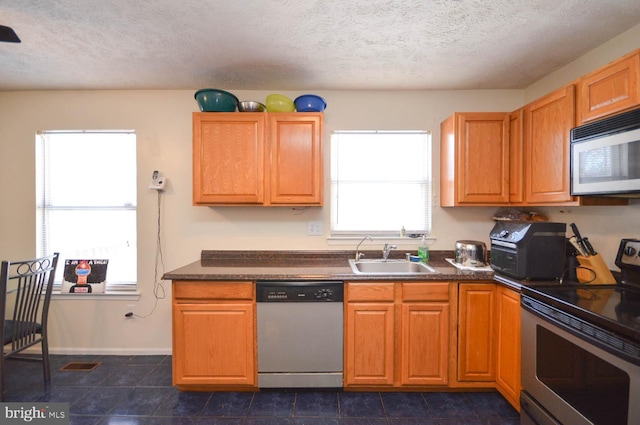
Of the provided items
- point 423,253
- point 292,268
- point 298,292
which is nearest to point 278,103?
point 292,268

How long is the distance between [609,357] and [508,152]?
1545 mm

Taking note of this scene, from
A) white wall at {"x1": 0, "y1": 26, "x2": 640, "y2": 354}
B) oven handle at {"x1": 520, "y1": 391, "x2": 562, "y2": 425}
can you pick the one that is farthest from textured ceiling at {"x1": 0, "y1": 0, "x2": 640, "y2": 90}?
oven handle at {"x1": 520, "y1": 391, "x2": 562, "y2": 425}

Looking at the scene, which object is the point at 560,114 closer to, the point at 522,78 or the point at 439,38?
the point at 522,78

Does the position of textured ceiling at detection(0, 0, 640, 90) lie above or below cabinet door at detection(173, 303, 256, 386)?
above

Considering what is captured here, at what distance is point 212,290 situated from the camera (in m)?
1.88

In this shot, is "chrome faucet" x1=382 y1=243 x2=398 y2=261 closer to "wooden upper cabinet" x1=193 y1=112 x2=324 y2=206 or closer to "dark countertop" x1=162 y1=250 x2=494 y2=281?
"dark countertop" x1=162 y1=250 x2=494 y2=281

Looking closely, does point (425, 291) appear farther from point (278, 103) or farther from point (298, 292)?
point (278, 103)

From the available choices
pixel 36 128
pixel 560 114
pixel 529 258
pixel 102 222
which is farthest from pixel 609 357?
pixel 36 128

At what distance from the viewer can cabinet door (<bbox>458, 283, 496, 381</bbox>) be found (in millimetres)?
1875

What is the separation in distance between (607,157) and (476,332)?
1.29 metres

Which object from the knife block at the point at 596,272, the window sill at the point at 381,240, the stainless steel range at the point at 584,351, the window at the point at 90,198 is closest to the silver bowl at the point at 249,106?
the window at the point at 90,198

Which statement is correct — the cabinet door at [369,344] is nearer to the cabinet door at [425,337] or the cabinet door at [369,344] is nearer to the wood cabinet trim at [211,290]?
the cabinet door at [425,337]

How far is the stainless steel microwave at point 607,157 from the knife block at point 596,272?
0.43 meters

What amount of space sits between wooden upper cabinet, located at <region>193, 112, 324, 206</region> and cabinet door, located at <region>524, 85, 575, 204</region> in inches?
61.0
